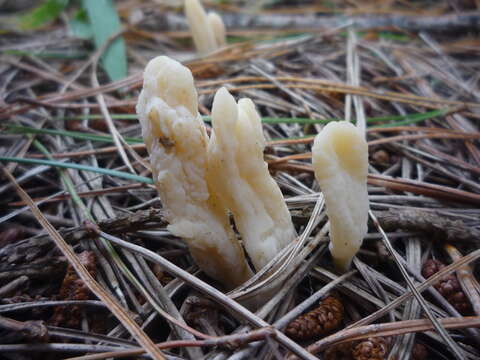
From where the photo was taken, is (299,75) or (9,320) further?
(299,75)

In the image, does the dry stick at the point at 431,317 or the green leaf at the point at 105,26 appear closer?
the dry stick at the point at 431,317

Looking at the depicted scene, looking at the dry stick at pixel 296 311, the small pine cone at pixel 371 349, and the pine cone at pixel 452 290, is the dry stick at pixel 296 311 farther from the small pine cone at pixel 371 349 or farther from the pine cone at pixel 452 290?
the pine cone at pixel 452 290

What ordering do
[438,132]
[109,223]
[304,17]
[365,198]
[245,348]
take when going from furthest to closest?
[304,17]
[438,132]
[109,223]
[365,198]
[245,348]

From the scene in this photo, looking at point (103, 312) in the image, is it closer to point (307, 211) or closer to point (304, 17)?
point (307, 211)

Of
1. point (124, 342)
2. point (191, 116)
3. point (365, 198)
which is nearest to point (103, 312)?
point (124, 342)

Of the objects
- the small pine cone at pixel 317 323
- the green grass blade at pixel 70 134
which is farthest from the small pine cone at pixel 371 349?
the green grass blade at pixel 70 134

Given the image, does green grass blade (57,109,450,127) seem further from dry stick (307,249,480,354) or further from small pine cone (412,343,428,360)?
small pine cone (412,343,428,360)
